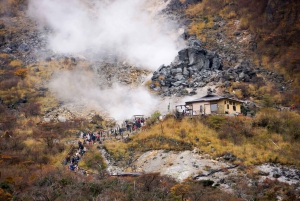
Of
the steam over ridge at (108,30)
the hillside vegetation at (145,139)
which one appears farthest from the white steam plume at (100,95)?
the steam over ridge at (108,30)

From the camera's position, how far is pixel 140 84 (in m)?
45.5

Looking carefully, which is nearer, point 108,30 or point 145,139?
point 145,139

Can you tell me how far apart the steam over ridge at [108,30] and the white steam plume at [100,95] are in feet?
25.3

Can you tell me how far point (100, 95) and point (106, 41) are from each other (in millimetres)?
18040

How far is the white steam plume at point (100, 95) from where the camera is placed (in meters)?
38.8

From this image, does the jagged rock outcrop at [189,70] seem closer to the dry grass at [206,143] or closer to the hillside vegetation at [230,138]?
the hillside vegetation at [230,138]

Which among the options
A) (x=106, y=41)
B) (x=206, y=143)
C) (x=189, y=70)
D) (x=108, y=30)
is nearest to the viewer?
(x=206, y=143)

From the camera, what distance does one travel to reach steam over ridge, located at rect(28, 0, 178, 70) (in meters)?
53.4

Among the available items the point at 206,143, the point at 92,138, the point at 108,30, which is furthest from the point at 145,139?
the point at 108,30

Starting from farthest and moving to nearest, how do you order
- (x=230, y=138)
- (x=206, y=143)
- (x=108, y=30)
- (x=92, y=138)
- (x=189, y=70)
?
(x=108, y=30)
(x=189, y=70)
(x=92, y=138)
(x=230, y=138)
(x=206, y=143)

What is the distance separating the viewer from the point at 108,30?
62094mm

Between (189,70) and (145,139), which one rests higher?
(189,70)

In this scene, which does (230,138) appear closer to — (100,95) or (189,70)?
(189,70)

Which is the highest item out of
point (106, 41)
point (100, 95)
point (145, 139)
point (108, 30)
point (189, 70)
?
point (108, 30)
